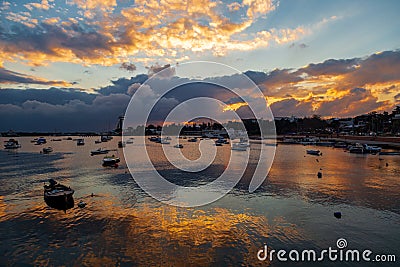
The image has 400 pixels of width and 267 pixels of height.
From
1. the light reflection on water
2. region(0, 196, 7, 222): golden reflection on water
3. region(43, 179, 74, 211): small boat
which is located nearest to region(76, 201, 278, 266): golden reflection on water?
the light reflection on water

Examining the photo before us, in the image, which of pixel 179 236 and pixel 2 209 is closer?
pixel 179 236

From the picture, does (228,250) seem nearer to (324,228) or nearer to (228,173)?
(324,228)

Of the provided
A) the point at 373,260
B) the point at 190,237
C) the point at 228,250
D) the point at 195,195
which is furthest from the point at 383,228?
the point at 195,195

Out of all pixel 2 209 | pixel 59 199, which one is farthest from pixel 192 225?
pixel 2 209

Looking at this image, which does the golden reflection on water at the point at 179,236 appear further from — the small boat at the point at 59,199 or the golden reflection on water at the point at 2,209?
the golden reflection on water at the point at 2,209

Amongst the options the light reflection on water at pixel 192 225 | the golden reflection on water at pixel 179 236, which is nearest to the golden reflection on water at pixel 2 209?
the light reflection on water at pixel 192 225

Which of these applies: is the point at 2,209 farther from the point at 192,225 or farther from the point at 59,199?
the point at 192,225

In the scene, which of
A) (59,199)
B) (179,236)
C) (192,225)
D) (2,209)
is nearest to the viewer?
(179,236)

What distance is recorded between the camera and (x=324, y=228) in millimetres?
17656

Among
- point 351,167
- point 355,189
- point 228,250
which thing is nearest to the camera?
point 228,250

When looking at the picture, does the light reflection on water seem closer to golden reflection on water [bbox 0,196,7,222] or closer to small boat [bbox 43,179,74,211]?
golden reflection on water [bbox 0,196,7,222]

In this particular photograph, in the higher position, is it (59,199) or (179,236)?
(59,199)

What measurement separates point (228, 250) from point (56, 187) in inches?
780

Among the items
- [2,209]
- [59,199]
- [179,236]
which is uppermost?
[59,199]
